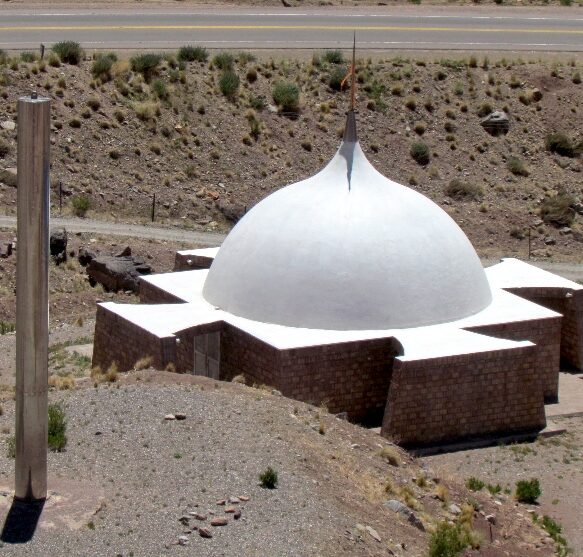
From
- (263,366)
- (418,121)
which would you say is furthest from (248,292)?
(418,121)

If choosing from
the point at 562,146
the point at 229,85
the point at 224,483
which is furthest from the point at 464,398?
the point at 562,146

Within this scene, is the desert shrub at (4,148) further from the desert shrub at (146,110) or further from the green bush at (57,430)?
the green bush at (57,430)

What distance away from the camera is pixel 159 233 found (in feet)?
148

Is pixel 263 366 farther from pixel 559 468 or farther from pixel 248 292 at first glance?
pixel 559 468

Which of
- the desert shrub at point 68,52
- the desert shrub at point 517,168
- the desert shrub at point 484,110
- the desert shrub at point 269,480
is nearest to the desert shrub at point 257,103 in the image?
the desert shrub at point 68,52

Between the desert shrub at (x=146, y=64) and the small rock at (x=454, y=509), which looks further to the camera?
the desert shrub at (x=146, y=64)

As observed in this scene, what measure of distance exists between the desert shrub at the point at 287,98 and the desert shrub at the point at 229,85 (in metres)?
1.33

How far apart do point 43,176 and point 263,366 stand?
10.2 m

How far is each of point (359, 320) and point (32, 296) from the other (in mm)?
11382

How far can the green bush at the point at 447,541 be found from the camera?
2142 centimetres

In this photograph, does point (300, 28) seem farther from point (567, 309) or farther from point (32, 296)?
point (32, 296)

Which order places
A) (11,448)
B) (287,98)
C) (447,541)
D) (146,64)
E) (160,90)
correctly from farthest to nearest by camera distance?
1. (287,98)
2. (146,64)
3. (160,90)
4. (11,448)
5. (447,541)

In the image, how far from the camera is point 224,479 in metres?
21.2

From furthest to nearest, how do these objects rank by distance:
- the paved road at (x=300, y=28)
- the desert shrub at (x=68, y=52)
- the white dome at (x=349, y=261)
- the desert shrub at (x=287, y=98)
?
the paved road at (x=300, y=28) → the desert shrub at (x=287, y=98) → the desert shrub at (x=68, y=52) → the white dome at (x=349, y=261)
